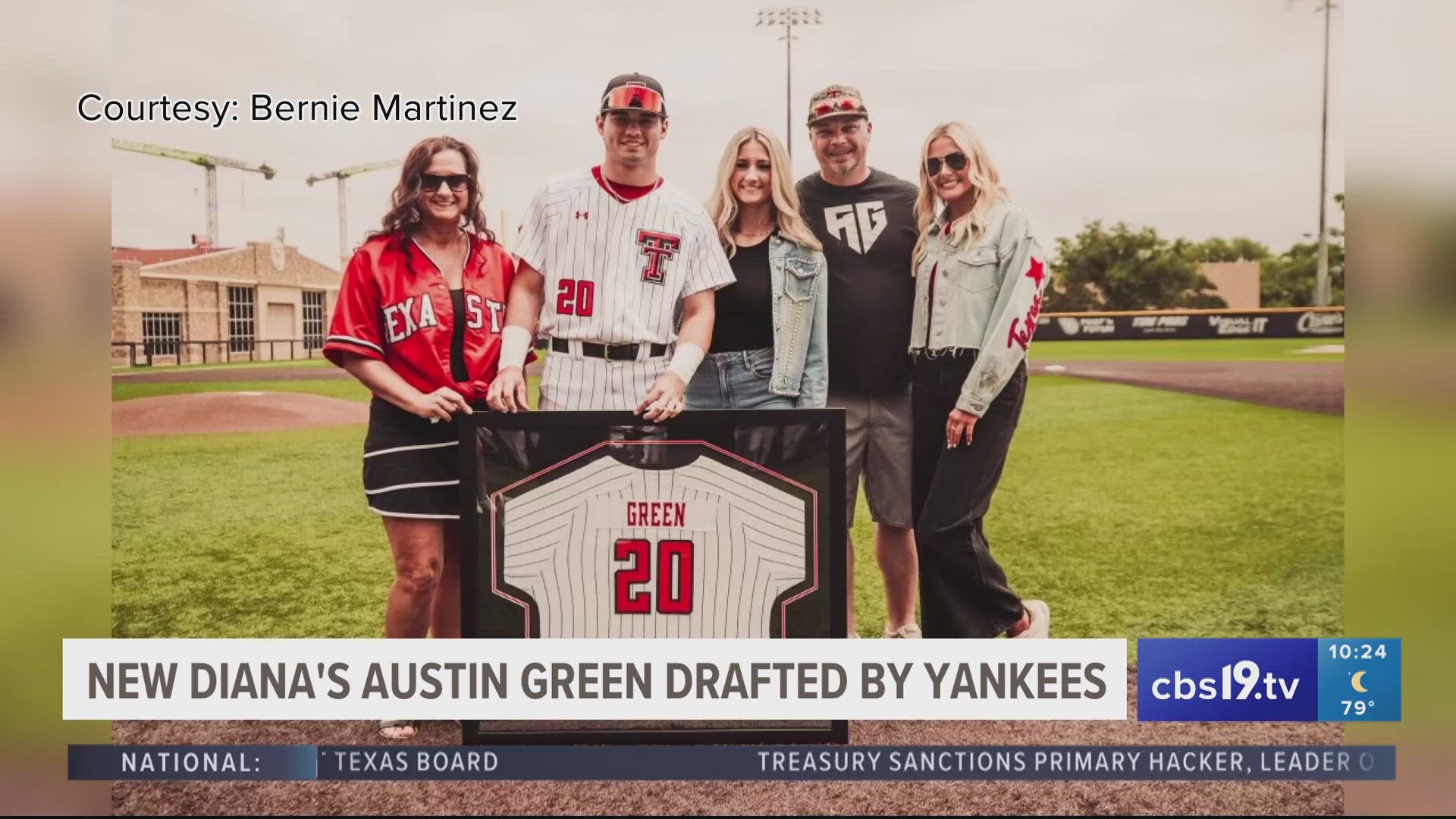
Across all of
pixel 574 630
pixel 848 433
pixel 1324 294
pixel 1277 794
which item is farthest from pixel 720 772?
pixel 1324 294

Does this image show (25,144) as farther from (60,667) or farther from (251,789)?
(251,789)

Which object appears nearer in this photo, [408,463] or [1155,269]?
[408,463]

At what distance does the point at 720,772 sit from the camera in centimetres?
200

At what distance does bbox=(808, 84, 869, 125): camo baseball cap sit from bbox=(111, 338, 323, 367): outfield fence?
1499 mm

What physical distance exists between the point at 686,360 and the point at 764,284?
32 cm

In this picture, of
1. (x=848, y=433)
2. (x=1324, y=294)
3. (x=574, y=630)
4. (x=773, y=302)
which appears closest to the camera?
(x=574, y=630)

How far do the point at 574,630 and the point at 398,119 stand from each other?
1.33 meters

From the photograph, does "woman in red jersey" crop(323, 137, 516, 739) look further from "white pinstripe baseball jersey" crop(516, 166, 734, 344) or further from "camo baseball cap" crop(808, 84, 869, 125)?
"camo baseball cap" crop(808, 84, 869, 125)

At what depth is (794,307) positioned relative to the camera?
6.92ft

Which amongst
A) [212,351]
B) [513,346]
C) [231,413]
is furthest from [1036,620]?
[231,413]

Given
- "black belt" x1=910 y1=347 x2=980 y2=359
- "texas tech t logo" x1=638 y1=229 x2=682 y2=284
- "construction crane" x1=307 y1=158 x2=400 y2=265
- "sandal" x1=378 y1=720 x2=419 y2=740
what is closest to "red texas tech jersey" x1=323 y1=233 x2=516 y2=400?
"construction crane" x1=307 y1=158 x2=400 y2=265

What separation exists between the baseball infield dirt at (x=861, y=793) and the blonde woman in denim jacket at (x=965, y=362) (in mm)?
314

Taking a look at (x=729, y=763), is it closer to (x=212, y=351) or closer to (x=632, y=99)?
(x=632, y=99)

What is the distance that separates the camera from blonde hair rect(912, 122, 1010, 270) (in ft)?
6.92
